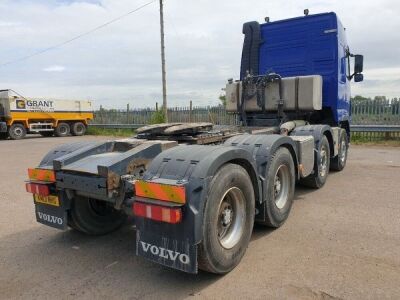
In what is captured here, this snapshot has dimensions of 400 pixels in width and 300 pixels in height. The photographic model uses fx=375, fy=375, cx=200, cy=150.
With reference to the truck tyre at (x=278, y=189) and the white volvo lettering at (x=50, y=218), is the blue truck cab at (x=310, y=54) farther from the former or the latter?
the white volvo lettering at (x=50, y=218)

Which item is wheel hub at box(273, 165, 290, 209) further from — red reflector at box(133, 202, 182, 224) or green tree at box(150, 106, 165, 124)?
green tree at box(150, 106, 165, 124)

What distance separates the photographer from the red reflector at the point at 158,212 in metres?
2.90

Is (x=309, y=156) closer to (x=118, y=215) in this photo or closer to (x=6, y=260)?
(x=118, y=215)

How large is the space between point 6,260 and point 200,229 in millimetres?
2289

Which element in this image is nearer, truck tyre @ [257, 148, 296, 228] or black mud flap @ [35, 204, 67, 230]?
black mud flap @ [35, 204, 67, 230]

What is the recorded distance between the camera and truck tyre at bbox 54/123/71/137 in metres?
24.1

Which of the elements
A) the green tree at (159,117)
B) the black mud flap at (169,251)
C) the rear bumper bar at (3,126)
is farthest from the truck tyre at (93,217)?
the rear bumper bar at (3,126)

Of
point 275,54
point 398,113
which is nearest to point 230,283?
point 275,54

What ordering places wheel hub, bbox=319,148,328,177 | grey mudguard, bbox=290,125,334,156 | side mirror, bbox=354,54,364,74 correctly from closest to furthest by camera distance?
grey mudguard, bbox=290,125,334,156 → wheel hub, bbox=319,148,328,177 → side mirror, bbox=354,54,364,74

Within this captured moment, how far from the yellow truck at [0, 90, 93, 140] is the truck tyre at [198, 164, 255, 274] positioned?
2128cm

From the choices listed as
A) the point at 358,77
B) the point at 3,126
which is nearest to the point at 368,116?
the point at 358,77

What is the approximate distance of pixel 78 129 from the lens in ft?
82.6

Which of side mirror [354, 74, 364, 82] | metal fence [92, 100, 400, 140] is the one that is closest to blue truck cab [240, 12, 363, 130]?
side mirror [354, 74, 364, 82]

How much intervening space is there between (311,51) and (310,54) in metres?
0.06
